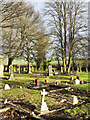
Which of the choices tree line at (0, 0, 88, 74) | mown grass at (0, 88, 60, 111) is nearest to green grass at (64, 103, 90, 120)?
mown grass at (0, 88, 60, 111)

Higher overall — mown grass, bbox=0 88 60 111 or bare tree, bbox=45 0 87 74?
bare tree, bbox=45 0 87 74

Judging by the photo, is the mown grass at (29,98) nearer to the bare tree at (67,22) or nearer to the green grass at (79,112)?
the green grass at (79,112)

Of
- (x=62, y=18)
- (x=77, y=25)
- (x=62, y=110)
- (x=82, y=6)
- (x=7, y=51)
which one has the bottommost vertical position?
(x=62, y=110)

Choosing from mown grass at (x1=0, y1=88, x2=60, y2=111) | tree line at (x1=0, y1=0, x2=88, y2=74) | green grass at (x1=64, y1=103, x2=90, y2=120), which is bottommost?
mown grass at (x1=0, y1=88, x2=60, y2=111)

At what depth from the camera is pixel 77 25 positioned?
49.7 ft

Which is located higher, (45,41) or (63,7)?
(63,7)

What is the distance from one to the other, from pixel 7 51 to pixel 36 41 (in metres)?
6.73

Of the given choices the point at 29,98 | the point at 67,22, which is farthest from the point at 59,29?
the point at 29,98

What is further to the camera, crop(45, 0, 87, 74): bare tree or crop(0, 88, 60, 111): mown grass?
crop(45, 0, 87, 74): bare tree

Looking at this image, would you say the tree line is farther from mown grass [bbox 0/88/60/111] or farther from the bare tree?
mown grass [bbox 0/88/60/111]

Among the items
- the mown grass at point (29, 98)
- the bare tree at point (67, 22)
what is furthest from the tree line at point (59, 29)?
the mown grass at point (29, 98)

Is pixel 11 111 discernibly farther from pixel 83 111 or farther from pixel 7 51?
pixel 7 51

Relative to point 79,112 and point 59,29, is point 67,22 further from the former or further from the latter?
point 79,112

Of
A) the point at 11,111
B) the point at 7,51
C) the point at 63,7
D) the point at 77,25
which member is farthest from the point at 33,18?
the point at 11,111
